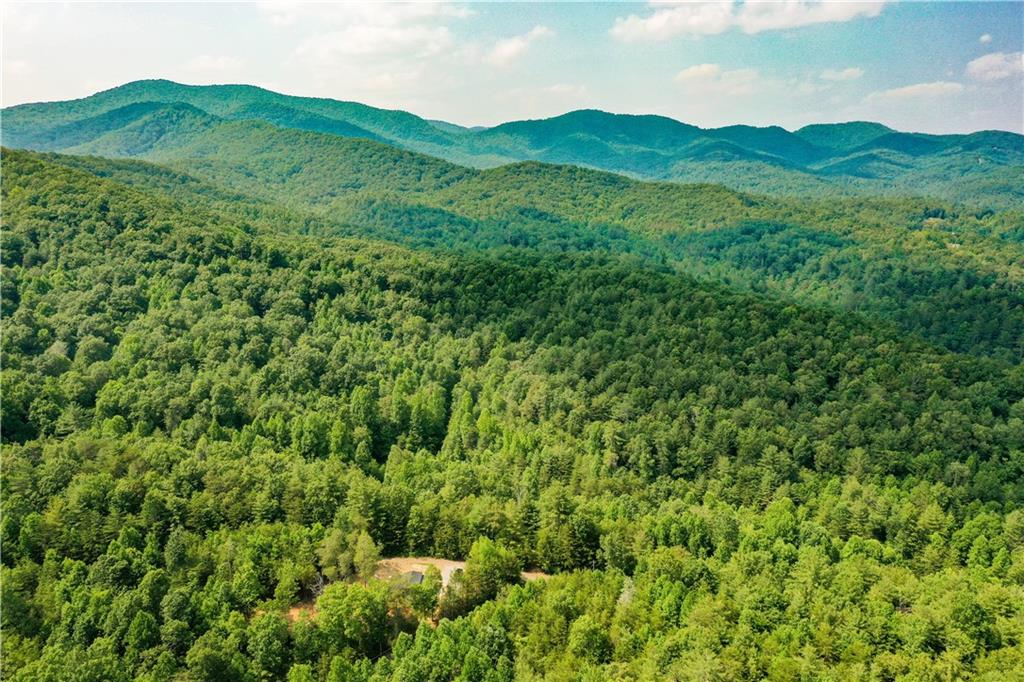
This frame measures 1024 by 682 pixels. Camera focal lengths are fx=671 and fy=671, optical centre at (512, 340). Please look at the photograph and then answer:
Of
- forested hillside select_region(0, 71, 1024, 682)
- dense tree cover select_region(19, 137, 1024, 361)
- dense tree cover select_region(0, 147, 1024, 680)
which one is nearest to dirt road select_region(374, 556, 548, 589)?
forested hillside select_region(0, 71, 1024, 682)

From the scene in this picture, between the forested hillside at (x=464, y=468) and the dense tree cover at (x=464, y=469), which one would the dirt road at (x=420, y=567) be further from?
the dense tree cover at (x=464, y=469)

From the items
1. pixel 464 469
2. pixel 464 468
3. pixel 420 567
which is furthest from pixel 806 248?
pixel 420 567

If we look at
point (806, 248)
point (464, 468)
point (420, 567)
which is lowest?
point (420, 567)

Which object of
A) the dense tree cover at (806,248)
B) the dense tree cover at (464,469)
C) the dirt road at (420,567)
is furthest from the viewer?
the dense tree cover at (806,248)

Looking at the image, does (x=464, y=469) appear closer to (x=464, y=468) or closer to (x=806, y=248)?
(x=464, y=468)

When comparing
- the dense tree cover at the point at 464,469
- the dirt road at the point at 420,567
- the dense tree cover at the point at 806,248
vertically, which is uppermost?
the dense tree cover at the point at 806,248

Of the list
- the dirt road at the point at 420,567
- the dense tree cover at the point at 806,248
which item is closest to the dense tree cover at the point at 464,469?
the dirt road at the point at 420,567

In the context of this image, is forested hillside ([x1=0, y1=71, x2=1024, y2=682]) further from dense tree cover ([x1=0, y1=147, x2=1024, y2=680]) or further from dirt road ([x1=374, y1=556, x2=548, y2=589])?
dirt road ([x1=374, y1=556, x2=548, y2=589])

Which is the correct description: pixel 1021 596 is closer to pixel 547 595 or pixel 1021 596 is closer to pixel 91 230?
pixel 547 595

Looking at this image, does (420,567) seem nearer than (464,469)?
Yes

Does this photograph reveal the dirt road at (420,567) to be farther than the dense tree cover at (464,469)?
Yes
